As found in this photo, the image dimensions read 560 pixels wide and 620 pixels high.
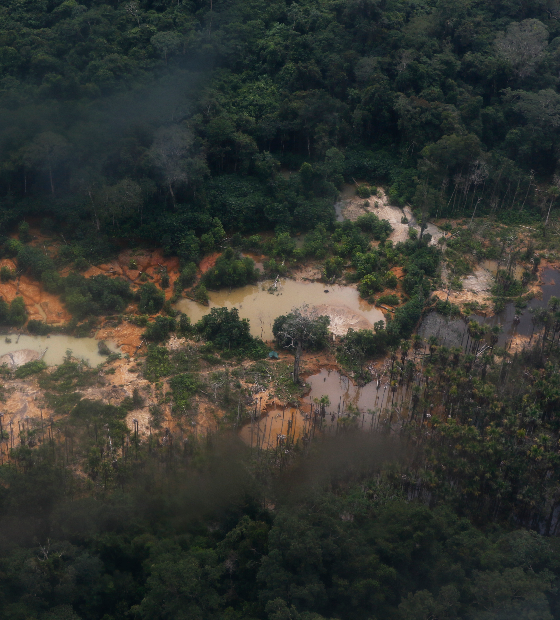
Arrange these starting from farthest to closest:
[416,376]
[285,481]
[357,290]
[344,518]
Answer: [357,290]
[416,376]
[285,481]
[344,518]

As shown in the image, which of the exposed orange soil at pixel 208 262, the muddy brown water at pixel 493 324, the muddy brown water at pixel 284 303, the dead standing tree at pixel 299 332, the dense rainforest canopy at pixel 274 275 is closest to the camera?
the dense rainforest canopy at pixel 274 275

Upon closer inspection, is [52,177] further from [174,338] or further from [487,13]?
[487,13]

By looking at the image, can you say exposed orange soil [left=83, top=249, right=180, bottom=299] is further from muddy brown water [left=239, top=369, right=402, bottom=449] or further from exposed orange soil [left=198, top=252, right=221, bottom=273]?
muddy brown water [left=239, top=369, right=402, bottom=449]

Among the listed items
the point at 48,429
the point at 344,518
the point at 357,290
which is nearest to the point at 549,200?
the point at 357,290

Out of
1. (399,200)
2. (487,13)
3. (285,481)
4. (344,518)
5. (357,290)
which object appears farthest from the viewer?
(487,13)

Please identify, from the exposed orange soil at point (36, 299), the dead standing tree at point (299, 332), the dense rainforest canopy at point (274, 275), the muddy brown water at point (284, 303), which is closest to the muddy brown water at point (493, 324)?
the dense rainforest canopy at point (274, 275)

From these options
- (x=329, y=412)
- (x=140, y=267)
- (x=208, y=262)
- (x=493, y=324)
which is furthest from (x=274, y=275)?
(x=493, y=324)

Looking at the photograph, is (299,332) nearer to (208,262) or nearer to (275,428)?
(275,428)

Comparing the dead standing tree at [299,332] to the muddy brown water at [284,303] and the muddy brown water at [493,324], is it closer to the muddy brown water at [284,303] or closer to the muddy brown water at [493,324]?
the muddy brown water at [284,303]
